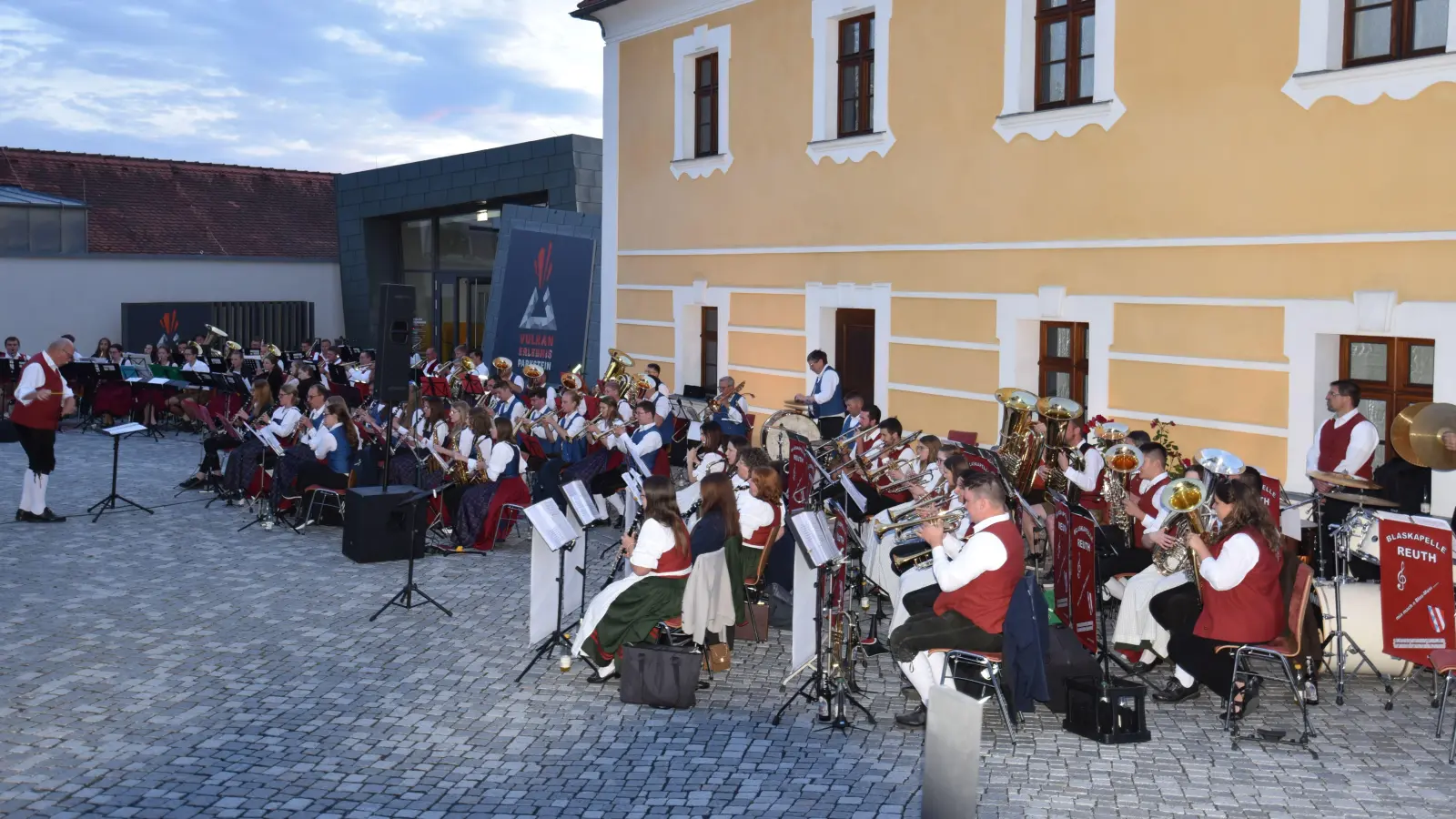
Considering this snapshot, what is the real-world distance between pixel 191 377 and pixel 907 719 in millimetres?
16189

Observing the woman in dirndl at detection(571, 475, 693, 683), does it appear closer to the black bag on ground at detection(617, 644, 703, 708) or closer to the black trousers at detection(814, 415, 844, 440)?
the black bag on ground at detection(617, 644, 703, 708)

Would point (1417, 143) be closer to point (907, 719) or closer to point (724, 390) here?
point (907, 719)

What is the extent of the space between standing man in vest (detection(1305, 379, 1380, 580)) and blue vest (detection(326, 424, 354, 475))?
913 cm

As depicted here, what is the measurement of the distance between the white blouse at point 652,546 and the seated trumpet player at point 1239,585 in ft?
10.4

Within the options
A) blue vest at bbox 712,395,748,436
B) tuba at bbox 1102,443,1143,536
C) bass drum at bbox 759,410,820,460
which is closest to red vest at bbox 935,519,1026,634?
tuba at bbox 1102,443,1143,536

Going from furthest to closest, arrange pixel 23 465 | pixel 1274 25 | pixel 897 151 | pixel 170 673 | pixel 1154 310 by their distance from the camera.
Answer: pixel 23 465 → pixel 897 151 → pixel 1154 310 → pixel 1274 25 → pixel 170 673

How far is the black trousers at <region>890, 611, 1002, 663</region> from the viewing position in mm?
7738

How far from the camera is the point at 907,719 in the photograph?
26.5 ft

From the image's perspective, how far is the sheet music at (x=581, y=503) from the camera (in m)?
9.23

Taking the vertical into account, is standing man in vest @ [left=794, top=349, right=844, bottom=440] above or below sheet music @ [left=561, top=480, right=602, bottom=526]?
above

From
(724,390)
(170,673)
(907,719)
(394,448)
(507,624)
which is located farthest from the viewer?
(724,390)

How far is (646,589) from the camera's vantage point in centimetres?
863

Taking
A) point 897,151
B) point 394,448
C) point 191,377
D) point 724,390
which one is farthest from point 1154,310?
point 191,377

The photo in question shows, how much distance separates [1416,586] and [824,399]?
866 centimetres
